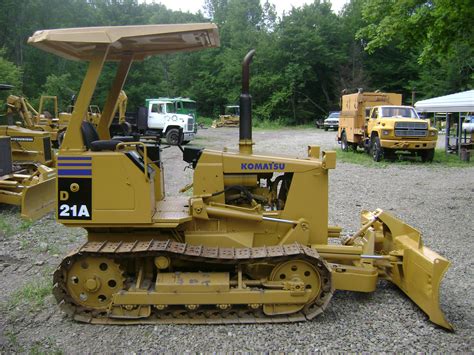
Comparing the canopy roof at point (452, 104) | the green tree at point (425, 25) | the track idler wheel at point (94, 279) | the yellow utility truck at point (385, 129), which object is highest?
the green tree at point (425, 25)

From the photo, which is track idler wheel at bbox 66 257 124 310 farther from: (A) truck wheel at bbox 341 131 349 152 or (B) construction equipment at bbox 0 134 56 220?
(A) truck wheel at bbox 341 131 349 152

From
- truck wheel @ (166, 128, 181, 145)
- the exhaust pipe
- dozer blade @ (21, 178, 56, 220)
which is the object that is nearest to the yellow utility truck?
truck wheel @ (166, 128, 181, 145)

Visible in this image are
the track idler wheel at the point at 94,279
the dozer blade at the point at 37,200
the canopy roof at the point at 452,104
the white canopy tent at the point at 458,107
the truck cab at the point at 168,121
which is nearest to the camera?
the track idler wheel at the point at 94,279

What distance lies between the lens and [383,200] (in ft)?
34.5

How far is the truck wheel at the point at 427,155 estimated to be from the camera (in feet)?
57.5

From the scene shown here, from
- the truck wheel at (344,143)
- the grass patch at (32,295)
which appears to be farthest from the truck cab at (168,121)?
the grass patch at (32,295)

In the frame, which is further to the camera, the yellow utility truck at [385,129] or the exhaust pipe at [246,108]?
the yellow utility truck at [385,129]

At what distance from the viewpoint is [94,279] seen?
176 inches

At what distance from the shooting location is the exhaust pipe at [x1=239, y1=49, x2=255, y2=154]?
16.0 ft

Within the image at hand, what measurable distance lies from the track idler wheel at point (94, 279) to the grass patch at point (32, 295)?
62 cm

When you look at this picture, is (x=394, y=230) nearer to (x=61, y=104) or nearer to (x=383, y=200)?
(x=383, y=200)

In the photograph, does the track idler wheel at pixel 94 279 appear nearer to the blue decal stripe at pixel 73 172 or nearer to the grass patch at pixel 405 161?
the blue decal stripe at pixel 73 172

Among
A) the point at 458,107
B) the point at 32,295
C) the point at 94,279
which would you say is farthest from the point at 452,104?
the point at 32,295

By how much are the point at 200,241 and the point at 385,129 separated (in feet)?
45.9
